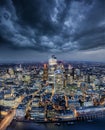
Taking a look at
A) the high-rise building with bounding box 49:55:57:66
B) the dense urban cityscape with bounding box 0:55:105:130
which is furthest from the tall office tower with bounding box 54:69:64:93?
the high-rise building with bounding box 49:55:57:66

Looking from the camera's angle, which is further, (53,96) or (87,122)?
(53,96)

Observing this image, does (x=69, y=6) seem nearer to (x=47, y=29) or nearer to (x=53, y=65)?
(x=47, y=29)

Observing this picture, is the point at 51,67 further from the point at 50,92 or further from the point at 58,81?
the point at 50,92

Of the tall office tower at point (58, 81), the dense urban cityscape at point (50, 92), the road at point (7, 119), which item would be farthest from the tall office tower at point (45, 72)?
the road at point (7, 119)

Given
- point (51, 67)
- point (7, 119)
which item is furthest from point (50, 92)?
point (7, 119)

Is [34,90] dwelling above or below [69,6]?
below

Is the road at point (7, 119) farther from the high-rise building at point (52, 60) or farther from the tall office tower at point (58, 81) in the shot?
the high-rise building at point (52, 60)

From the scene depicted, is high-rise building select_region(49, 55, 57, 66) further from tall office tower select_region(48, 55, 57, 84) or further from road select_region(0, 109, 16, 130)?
road select_region(0, 109, 16, 130)

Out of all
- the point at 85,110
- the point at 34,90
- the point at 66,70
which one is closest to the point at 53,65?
the point at 66,70

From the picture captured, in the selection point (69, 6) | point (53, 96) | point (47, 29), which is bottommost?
point (53, 96)
